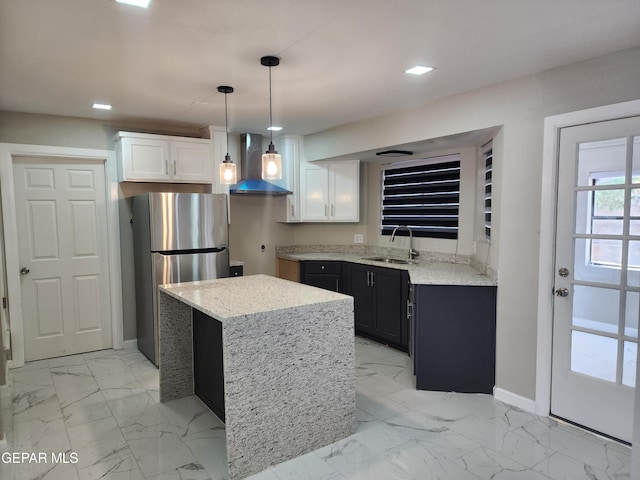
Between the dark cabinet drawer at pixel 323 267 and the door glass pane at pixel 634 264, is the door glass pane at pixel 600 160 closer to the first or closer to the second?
the door glass pane at pixel 634 264

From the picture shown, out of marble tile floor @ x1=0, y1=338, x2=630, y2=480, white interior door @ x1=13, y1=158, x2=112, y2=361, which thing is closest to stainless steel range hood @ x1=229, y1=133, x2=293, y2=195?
white interior door @ x1=13, y1=158, x2=112, y2=361

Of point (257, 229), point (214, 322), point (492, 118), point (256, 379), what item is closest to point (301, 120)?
point (257, 229)

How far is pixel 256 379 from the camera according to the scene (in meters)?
2.25

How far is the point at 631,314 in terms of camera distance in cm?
244

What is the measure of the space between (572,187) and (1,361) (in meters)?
3.92

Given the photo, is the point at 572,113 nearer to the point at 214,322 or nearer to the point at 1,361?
the point at 214,322

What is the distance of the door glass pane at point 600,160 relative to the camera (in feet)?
8.09

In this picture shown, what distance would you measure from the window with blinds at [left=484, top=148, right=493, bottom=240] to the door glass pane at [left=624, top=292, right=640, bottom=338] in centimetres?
123

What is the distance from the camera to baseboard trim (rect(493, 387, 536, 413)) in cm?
291

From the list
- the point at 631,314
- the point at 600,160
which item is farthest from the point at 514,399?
the point at 600,160

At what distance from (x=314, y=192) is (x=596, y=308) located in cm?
321

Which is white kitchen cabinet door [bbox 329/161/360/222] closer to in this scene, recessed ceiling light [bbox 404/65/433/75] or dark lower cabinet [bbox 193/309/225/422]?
recessed ceiling light [bbox 404/65/433/75]

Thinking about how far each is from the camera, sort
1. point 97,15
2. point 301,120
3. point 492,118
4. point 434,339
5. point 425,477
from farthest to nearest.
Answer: point 301,120, point 434,339, point 492,118, point 425,477, point 97,15

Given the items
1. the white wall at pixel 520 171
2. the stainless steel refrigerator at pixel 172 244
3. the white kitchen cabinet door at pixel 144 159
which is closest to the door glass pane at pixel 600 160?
the white wall at pixel 520 171
